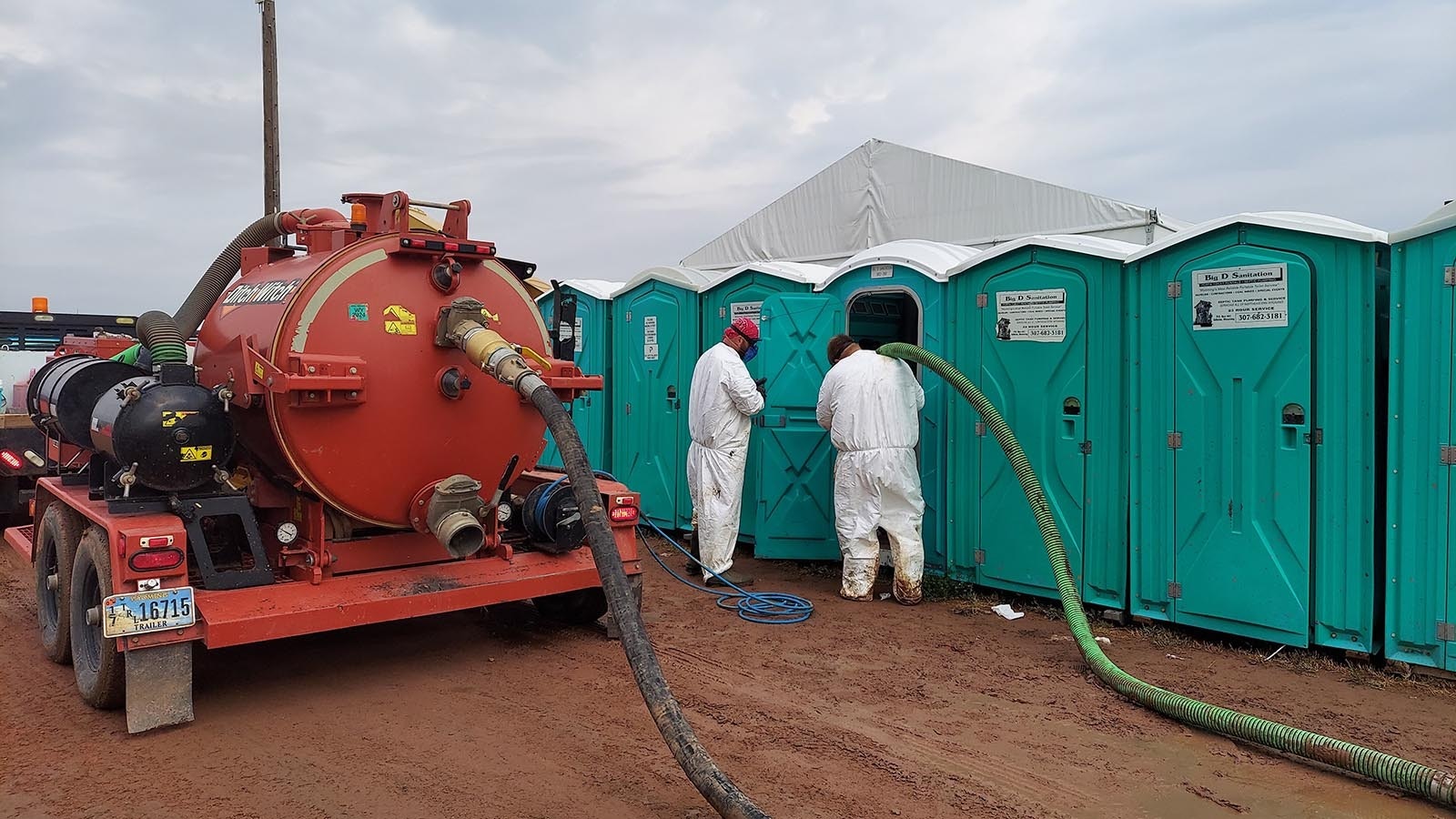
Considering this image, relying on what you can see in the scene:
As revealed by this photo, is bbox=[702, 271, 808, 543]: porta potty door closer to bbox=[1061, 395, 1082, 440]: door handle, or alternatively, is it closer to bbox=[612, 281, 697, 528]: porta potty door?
bbox=[612, 281, 697, 528]: porta potty door

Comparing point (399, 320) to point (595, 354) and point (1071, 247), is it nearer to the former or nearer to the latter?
point (1071, 247)

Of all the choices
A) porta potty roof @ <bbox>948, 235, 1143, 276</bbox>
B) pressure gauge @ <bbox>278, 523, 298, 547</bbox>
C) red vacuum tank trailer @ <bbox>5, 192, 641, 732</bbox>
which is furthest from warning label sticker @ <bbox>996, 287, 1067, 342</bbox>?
pressure gauge @ <bbox>278, 523, 298, 547</bbox>

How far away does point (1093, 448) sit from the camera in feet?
21.2

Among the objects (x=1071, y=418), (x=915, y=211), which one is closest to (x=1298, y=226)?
(x=1071, y=418)

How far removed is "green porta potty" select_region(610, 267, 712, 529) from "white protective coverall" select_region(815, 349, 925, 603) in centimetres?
227

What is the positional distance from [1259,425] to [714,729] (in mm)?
3464

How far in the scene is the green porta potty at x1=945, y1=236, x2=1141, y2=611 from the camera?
638cm

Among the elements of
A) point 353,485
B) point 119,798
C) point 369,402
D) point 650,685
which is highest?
point 369,402

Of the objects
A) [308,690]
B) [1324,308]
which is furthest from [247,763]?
[1324,308]

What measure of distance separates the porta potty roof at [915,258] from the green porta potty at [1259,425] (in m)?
1.57

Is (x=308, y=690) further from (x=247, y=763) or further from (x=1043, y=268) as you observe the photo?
(x=1043, y=268)

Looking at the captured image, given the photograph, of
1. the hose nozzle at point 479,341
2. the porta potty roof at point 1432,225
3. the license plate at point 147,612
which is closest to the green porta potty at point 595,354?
the hose nozzle at point 479,341

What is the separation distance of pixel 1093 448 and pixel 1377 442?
1549mm

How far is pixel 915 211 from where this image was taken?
13.4m
